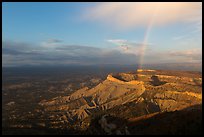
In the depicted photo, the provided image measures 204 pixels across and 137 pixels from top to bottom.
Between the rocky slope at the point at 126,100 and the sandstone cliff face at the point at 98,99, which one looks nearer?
the rocky slope at the point at 126,100

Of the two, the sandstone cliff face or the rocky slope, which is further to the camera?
the sandstone cliff face

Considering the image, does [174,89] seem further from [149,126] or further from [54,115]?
[149,126]

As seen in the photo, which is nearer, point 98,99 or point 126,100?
point 126,100

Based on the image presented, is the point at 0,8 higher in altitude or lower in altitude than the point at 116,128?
higher

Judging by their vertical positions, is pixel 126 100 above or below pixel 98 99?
above

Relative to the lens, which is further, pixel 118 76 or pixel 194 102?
pixel 118 76

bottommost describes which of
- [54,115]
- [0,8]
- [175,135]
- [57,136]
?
[54,115]

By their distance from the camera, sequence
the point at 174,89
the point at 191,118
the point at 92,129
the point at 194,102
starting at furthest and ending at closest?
the point at 174,89, the point at 194,102, the point at 92,129, the point at 191,118

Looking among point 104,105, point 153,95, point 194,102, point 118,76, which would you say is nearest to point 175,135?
point 194,102
